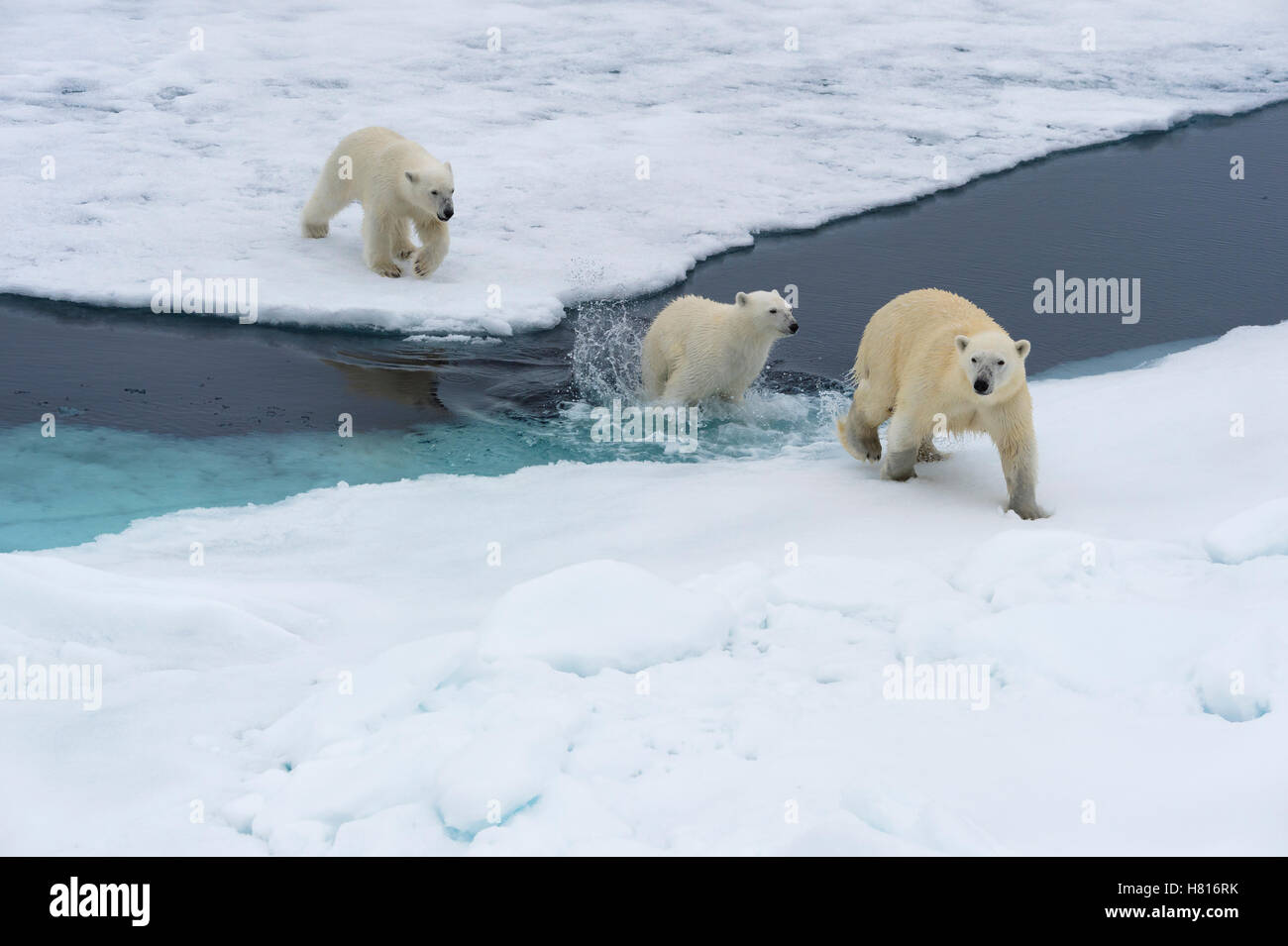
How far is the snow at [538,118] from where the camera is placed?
8.44 meters

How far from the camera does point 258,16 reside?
46.1ft

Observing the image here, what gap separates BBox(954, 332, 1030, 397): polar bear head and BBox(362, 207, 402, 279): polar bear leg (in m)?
4.51

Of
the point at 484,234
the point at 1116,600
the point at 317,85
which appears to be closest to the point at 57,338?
the point at 484,234

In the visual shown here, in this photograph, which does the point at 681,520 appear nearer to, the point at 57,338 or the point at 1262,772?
the point at 1262,772

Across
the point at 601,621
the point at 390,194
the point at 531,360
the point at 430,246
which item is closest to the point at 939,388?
the point at 601,621

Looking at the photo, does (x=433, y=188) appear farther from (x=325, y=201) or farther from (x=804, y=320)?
(x=804, y=320)

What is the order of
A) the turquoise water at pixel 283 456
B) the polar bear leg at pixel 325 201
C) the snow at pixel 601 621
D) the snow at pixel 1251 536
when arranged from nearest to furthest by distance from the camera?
the snow at pixel 601 621 < the snow at pixel 1251 536 < the turquoise water at pixel 283 456 < the polar bear leg at pixel 325 201

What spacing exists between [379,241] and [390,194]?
0.31m

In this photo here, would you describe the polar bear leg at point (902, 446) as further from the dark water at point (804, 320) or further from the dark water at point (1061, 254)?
the dark water at point (1061, 254)

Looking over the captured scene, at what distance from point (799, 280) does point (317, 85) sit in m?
5.86

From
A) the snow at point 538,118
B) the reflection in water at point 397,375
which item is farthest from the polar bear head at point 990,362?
the snow at point 538,118

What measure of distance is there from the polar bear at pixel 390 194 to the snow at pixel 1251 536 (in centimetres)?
518

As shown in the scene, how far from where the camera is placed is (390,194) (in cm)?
820

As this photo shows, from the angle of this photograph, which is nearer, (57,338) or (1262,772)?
(1262,772)
